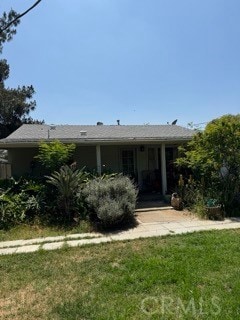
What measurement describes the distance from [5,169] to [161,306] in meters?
14.2

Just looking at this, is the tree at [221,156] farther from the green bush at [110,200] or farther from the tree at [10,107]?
the tree at [10,107]

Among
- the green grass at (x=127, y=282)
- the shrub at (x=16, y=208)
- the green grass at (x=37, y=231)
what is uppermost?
the shrub at (x=16, y=208)

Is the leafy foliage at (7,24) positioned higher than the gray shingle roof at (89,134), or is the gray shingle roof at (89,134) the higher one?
the leafy foliage at (7,24)

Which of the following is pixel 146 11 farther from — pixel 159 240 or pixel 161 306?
pixel 161 306

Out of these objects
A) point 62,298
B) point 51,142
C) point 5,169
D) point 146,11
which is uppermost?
point 146,11

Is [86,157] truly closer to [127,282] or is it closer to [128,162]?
[128,162]

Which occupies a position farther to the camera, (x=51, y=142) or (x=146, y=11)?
(x=51, y=142)

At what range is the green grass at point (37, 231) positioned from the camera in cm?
770

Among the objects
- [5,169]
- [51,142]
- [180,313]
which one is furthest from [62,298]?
[5,169]

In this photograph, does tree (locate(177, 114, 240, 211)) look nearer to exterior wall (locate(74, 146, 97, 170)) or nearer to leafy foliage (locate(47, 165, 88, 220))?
leafy foliage (locate(47, 165, 88, 220))

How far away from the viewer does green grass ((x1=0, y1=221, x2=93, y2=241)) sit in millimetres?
7695

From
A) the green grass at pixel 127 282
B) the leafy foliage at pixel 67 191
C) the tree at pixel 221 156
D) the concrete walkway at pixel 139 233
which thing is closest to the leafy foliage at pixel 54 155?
the leafy foliage at pixel 67 191

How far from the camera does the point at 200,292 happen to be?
4.01m

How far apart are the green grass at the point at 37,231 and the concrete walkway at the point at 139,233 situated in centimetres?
39
